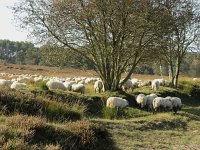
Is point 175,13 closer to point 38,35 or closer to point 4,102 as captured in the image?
point 38,35

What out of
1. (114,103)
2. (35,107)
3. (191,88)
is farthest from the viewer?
(191,88)

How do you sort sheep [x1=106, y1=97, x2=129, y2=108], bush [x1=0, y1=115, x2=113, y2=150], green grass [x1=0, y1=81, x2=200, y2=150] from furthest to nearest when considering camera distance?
sheep [x1=106, y1=97, x2=129, y2=108] < green grass [x1=0, y1=81, x2=200, y2=150] < bush [x1=0, y1=115, x2=113, y2=150]

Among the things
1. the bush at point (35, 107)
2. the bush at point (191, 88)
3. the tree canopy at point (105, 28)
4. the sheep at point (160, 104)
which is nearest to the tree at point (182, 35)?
the bush at point (191, 88)

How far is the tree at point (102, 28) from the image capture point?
25547 mm

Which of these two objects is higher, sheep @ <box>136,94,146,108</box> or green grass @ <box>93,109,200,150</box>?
sheep @ <box>136,94,146,108</box>

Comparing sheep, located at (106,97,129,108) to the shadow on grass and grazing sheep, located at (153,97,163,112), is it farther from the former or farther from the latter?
the shadow on grass

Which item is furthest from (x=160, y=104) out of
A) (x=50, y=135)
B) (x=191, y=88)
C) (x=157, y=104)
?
(x=50, y=135)

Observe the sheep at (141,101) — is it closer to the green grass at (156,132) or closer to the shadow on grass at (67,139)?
the green grass at (156,132)

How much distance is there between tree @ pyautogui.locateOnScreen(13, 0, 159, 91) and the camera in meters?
25.5

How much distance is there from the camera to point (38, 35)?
26.9 meters

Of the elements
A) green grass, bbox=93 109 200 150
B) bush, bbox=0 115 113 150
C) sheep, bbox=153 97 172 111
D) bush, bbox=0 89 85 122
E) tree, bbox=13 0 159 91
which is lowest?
green grass, bbox=93 109 200 150

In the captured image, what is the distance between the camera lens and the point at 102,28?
26672 millimetres

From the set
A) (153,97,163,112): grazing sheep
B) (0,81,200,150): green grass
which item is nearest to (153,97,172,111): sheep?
(153,97,163,112): grazing sheep

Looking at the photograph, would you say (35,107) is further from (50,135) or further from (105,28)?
(105,28)
